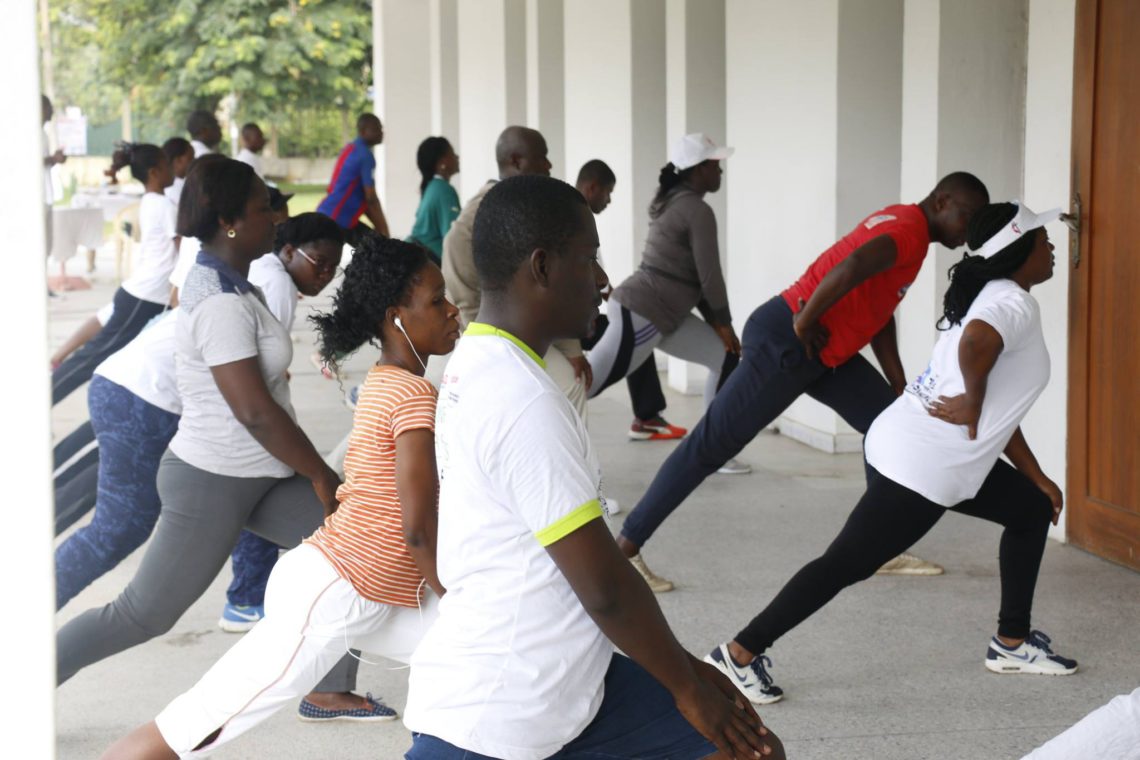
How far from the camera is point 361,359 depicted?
1286 centimetres

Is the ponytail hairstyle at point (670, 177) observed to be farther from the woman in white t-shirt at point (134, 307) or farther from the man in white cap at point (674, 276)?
the woman in white t-shirt at point (134, 307)

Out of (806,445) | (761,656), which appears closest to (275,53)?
(806,445)

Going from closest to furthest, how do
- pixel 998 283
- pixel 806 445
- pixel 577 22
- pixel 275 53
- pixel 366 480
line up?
1. pixel 366 480
2. pixel 998 283
3. pixel 806 445
4. pixel 577 22
5. pixel 275 53

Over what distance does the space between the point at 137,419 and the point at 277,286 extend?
2.39 feet

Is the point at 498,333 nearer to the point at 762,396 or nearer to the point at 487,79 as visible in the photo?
the point at 762,396

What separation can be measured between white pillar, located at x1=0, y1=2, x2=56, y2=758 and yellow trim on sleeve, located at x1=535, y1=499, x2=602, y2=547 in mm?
719

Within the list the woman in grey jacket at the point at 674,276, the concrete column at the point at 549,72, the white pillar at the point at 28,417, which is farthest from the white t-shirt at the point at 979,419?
the concrete column at the point at 549,72

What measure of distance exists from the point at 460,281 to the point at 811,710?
7.97 ft

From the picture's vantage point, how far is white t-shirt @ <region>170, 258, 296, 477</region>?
3859 millimetres

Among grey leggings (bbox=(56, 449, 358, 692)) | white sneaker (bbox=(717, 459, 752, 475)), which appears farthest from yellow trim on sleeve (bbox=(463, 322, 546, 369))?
white sneaker (bbox=(717, 459, 752, 475))

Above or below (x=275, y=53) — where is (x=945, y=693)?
below

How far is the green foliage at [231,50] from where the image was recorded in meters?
36.9

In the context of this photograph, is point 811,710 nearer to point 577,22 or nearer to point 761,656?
point 761,656

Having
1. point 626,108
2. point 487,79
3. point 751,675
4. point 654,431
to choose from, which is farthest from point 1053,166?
point 487,79
